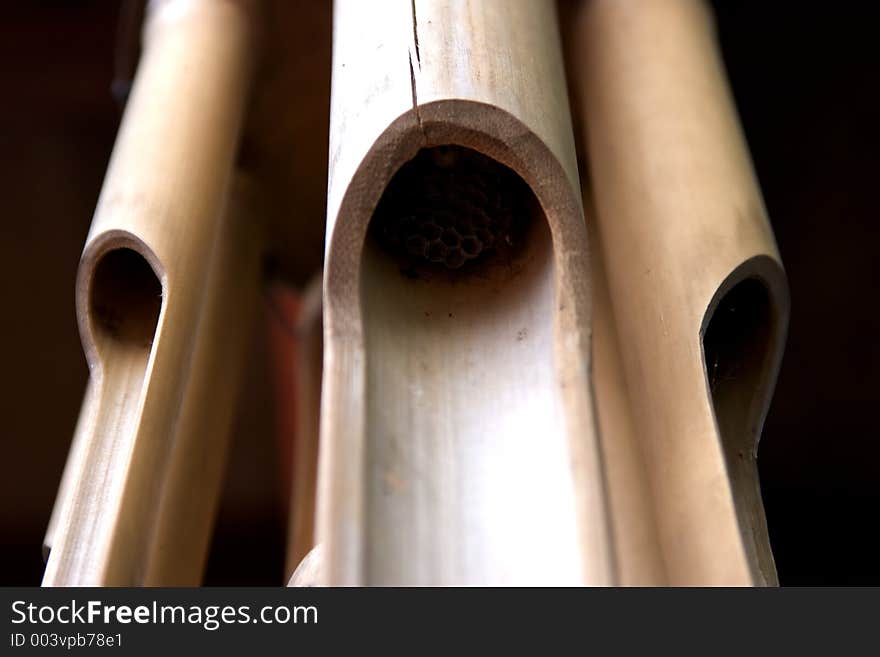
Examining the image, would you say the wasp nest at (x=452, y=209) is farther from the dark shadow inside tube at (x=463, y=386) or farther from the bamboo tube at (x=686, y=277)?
the bamboo tube at (x=686, y=277)

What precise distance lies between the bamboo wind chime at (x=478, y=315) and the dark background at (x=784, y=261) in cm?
112

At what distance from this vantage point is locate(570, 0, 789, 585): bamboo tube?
92cm

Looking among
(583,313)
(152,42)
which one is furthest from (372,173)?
(152,42)

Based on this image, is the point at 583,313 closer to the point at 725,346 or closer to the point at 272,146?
the point at 725,346

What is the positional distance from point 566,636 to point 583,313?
0.26 m

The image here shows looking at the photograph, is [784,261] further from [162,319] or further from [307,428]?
[162,319]

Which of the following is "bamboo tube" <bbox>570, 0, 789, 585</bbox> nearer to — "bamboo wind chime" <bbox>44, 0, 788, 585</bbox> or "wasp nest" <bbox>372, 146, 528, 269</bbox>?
"bamboo wind chime" <bbox>44, 0, 788, 585</bbox>

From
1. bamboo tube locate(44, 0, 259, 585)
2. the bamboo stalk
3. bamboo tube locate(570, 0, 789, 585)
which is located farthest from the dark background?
bamboo tube locate(44, 0, 259, 585)

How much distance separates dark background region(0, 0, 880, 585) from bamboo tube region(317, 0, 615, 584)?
1.41m

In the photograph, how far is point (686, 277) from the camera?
3.29 feet

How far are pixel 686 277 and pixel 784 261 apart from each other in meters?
1.68

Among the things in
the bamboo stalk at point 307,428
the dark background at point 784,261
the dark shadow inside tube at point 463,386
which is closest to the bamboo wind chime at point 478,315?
the dark shadow inside tube at point 463,386

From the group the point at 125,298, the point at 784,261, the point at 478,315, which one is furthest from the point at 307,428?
the point at 784,261

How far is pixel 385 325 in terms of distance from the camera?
0.90 metres
